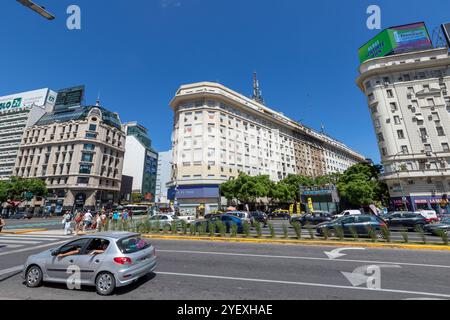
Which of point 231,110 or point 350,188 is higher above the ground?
point 231,110

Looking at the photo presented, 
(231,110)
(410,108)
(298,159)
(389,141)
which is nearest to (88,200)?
(231,110)

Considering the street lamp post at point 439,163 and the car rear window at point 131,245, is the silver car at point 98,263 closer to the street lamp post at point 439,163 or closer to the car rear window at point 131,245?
the car rear window at point 131,245

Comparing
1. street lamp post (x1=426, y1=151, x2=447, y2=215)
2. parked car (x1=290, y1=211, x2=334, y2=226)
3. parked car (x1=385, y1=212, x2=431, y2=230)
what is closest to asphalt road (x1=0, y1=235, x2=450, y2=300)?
parked car (x1=385, y1=212, x2=431, y2=230)

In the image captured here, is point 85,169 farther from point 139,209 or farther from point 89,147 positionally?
point 139,209

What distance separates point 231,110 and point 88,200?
46.8 meters

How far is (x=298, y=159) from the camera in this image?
64750 mm

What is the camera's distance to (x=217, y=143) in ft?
152

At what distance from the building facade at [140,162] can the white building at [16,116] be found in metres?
28.6

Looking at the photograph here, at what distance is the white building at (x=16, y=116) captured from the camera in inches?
2790

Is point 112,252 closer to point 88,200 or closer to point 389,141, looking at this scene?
point 389,141

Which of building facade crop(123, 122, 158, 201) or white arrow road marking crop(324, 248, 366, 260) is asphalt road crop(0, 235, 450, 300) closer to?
white arrow road marking crop(324, 248, 366, 260)

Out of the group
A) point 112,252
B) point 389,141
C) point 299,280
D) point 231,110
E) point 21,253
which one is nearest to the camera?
point 112,252

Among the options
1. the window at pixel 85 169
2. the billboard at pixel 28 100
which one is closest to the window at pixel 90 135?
the window at pixel 85 169

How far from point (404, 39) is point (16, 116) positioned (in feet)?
373
